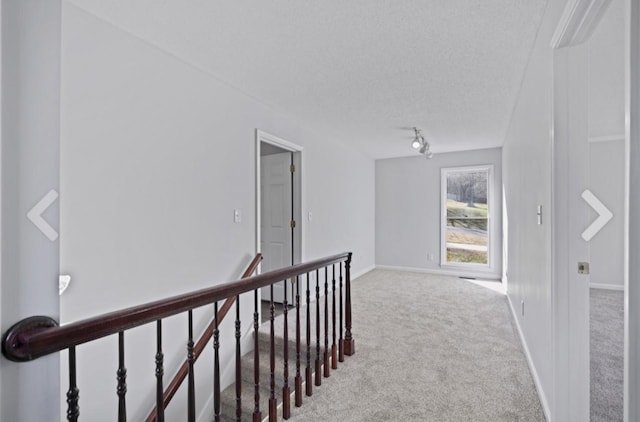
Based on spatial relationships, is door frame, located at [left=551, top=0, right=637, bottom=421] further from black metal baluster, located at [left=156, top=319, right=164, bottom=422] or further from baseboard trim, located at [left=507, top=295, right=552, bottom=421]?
black metal baluster, located at [left=156, top=319, right=164, bottom=422]

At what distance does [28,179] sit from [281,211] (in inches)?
128

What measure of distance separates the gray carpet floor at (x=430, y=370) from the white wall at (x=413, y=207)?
1992 millimetres

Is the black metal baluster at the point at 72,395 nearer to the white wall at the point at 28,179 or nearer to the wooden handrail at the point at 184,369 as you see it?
the white wall at the point at 28,179

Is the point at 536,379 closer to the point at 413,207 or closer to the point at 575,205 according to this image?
the point at 575,205

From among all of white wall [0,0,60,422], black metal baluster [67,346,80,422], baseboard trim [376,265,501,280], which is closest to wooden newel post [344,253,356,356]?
black metal baluster [67,346,80,422]

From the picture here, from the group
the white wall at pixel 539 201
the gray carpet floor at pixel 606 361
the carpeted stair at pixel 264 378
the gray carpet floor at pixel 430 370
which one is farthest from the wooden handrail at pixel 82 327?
the gray carpet floor at pixel 606 361

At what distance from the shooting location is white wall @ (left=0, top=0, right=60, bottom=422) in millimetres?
735

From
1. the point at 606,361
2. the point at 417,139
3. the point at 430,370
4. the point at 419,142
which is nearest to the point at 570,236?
the point at 430,370

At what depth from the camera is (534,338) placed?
2170 millimetres

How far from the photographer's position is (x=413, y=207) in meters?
6.10

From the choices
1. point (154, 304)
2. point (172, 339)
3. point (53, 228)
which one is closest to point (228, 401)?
point (172, 339)

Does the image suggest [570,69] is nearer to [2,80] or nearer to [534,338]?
[534,338]

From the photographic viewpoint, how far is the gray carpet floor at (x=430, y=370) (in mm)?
1894

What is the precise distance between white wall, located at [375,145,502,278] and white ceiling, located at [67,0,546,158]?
7.60 ft
